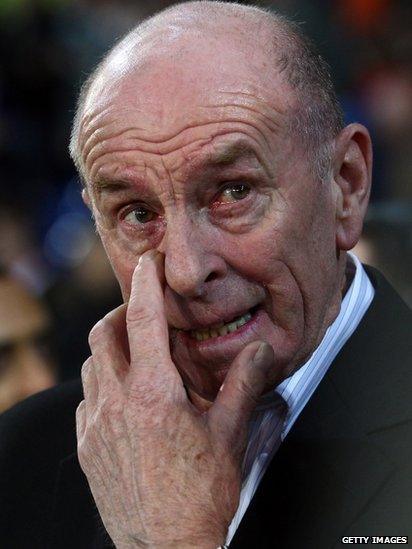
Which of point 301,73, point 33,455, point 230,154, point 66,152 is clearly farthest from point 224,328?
point 66,152

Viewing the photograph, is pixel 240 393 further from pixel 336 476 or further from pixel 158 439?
pixel 336 476

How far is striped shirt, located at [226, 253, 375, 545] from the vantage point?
91.7 inches

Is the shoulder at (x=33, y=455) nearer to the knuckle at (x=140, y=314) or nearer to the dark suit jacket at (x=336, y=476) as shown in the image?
the dark suit jacket at (x=336, y=476)

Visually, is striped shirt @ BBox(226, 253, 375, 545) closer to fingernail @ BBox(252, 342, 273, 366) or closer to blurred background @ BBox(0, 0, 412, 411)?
fingernail @ BBox(252, 342, 273, 366)

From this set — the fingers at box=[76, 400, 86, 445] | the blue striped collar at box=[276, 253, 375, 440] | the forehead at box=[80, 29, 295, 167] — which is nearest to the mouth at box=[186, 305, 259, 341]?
the blue striped collar at box=[276, 253, 375, 440]

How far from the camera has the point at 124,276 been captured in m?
2.38

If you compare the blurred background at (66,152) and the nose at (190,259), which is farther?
the blurred background at (66,152)

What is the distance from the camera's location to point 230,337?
2207mm

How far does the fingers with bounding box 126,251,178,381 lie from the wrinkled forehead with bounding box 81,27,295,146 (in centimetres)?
35

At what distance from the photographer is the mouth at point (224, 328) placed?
2.22 m

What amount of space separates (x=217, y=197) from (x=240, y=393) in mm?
486
